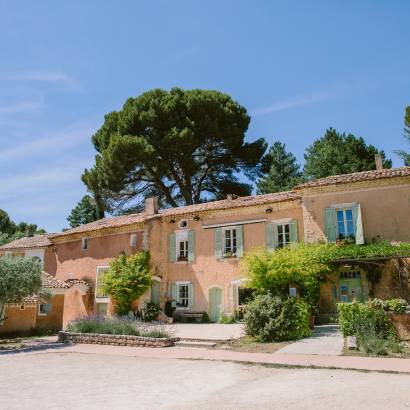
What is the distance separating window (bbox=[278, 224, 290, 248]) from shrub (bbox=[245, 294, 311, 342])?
19.7ft

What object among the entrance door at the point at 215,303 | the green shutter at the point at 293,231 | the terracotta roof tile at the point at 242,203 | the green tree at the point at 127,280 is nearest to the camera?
the green shutter at the point at 293,231

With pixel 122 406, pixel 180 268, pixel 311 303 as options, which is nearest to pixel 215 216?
pixel 180 268

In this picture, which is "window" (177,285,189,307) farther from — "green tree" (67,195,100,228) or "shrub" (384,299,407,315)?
"green tree" (67,195,100,228)

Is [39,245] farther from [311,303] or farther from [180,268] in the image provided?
Result: [311,303]

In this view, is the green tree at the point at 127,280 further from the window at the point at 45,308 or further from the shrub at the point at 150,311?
the window at the point at 45,308

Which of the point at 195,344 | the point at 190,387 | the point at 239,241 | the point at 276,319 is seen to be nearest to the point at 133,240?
the point at 239,241

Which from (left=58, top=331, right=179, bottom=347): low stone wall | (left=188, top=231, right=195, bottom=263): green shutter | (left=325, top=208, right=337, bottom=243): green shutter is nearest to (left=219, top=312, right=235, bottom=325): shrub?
(left=188, top=231, right=195, bottom=263): green shutter

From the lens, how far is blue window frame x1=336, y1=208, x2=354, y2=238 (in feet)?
56.6

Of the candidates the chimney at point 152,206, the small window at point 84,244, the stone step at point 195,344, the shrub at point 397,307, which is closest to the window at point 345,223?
the shrub at point 397,307

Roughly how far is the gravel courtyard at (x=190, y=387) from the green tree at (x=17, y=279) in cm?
483

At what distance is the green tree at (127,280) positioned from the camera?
20.5 metres

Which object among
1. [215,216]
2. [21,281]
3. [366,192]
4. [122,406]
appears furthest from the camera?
[215,216]

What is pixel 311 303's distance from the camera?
632 inches

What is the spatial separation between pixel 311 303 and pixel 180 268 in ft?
26.5
